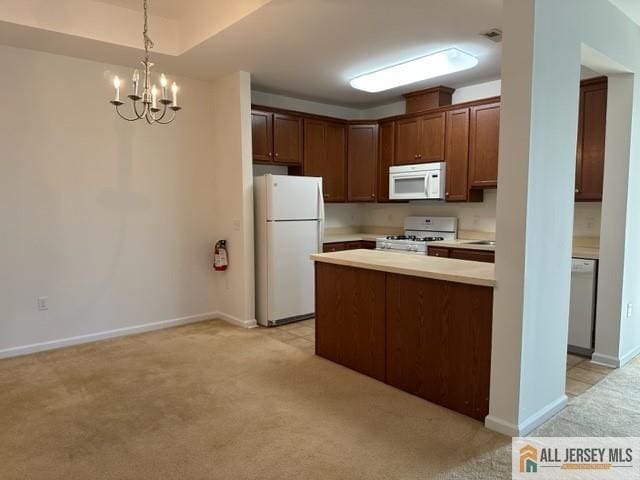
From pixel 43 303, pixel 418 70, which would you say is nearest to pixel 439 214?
pixel 418 70

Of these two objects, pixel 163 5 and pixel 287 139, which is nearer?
pixel 163 5

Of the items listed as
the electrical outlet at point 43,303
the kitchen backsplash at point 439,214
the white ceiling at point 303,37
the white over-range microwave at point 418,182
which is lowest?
the electrical outlet at point 43,303

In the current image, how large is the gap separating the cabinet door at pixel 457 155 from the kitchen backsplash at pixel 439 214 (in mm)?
381

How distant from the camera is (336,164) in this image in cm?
558

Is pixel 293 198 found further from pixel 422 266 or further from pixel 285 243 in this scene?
pixel 422 266

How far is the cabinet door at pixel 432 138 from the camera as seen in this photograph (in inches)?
191

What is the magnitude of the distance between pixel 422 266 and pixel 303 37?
81.9 inches

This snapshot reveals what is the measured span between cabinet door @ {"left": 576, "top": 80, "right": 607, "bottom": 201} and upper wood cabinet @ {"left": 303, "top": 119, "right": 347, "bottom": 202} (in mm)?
2720

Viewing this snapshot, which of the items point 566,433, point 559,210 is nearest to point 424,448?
point 566,433

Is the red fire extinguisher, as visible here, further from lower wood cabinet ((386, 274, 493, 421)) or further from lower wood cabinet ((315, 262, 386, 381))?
lower wood cabinet ((386, 274, 493, 421))

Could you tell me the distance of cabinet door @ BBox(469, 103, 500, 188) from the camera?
4.39m

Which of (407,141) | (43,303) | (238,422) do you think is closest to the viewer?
(238,422)

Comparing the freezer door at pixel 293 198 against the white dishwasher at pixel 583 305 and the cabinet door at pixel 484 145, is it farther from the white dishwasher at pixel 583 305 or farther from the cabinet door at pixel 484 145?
the white dishwasher at pixel 583 305

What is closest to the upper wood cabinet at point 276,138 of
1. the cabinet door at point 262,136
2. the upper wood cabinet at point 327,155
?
the cabinet door at point 262,136
